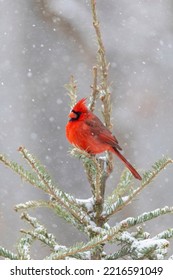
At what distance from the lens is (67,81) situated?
4.83 meters

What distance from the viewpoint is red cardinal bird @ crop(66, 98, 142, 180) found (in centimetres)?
128

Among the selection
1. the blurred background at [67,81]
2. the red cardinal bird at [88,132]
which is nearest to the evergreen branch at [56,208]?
the red cardinal bird at [88,132]

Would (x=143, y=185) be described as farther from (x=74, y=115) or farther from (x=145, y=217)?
(x=74, y=115)

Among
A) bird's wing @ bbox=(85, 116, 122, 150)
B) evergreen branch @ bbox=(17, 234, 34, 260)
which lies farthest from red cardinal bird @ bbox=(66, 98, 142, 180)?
evergreen branch @ bbox=(17, 234, 34, 260)

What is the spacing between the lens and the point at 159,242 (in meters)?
1.10

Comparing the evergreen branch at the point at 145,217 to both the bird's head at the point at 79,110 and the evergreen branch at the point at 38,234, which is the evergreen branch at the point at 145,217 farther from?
the bird's head at the point at 79,110

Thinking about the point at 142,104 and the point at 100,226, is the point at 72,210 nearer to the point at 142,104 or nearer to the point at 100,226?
the point at 100,226

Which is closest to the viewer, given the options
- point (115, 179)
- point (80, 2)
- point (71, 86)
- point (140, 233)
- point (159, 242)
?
point (159, 242)

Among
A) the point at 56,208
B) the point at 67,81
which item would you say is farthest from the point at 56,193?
the point at 67,81

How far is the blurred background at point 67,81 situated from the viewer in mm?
4727

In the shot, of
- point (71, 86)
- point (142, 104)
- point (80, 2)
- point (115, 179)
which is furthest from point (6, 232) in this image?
point (71, 86)

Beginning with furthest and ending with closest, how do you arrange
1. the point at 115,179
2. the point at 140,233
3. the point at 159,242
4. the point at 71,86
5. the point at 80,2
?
the point at 80,2 → the point at 115,179 → the point at 71,86 → the point at 140,233 → the point at 159,242

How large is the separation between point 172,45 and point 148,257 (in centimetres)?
412

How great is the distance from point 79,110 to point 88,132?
2.7 inches
